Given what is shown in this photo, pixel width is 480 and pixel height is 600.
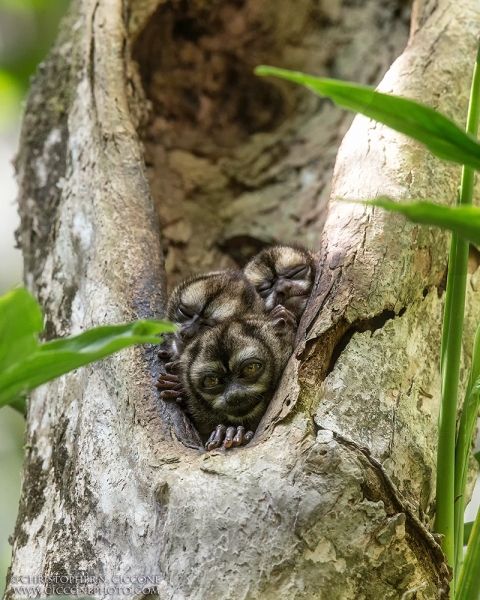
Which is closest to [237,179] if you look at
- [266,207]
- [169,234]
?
[266,207]

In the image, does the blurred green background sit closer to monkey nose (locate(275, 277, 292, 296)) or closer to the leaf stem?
monkey nose (locate(275, 277, 292, 296))

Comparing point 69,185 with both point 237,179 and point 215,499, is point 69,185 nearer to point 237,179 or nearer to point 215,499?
point 237,179

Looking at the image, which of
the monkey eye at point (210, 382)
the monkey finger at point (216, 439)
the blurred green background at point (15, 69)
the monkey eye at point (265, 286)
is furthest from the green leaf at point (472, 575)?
the blurred green background at point (15, 69)

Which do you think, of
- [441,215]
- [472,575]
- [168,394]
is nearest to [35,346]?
[441,215]

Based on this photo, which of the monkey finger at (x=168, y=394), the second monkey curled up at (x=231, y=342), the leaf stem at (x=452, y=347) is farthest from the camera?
the second monkey curled up at (x=231, y=342)

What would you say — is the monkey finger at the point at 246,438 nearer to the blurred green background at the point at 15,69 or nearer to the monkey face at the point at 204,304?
the monkey face at the point at 204,304

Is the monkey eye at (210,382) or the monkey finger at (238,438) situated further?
the monkey eye at (210,382)

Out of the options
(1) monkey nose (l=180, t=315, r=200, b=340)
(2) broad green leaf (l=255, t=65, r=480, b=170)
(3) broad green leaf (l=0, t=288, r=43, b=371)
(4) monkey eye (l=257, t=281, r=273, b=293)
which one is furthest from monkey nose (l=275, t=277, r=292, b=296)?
(3) broad green leaf (l=0, t=288, r=43, b=371)
